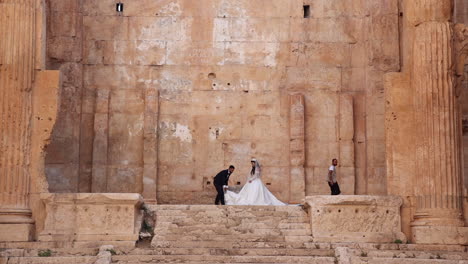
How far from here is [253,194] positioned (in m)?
23.7

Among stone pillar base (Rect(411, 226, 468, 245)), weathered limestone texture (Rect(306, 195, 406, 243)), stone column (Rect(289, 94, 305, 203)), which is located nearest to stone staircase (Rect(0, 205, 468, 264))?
stone pillar base (Rect(411, 226, 468, 245))

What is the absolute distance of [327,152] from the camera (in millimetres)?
25578

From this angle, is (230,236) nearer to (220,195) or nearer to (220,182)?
(220,195)

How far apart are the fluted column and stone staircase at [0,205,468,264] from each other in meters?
0.87

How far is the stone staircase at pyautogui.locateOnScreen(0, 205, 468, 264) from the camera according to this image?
1906 cm

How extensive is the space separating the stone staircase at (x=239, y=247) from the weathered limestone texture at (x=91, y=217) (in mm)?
516

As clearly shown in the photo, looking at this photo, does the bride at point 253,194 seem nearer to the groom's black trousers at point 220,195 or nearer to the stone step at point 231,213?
the groom's black trousers at point 220,195

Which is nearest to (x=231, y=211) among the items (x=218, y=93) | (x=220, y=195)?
(x=220, y=195)

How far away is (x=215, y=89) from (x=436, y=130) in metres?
6.60

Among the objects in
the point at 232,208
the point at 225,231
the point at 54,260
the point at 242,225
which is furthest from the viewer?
the point at 232,208

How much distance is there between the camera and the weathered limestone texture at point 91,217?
2041 cm

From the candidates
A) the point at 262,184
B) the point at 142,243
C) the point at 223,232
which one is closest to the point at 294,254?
the point at 223,232

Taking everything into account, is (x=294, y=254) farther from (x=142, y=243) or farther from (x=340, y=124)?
(x=340, y=124)

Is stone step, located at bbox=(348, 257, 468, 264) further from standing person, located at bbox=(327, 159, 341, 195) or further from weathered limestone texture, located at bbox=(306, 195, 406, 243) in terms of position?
standing person, located at bbox=(327, 159, 341, 195)
